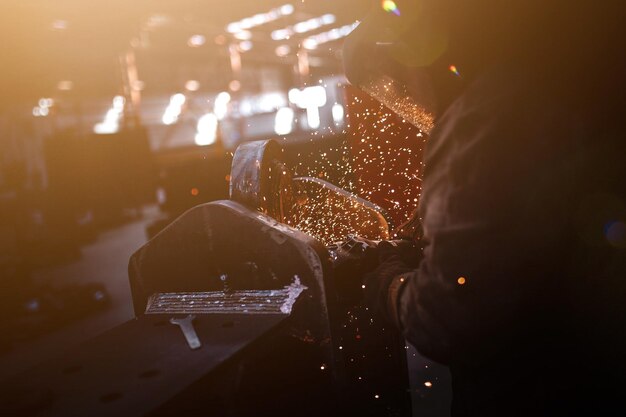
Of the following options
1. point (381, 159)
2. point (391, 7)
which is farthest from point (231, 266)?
point (381, 159)

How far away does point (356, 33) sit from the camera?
4.45ft

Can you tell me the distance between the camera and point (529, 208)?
3.03 feet

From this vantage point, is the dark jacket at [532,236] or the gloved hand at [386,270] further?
the gloved hand at [386,270]

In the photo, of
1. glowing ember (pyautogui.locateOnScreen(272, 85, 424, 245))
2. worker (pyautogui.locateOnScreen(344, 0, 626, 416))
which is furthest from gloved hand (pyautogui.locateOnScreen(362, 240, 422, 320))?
glowing ember (pyautogui.locateOnScreen(272, 85, 424, 245))

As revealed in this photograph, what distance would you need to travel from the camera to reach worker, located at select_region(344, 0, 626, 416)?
3.05ft

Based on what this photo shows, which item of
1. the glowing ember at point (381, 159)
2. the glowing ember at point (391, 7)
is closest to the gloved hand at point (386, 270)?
the glowing ember at point (391, 7)

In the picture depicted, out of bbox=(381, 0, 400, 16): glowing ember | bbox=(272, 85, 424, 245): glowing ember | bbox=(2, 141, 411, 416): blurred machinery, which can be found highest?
bbox=(381, 0, 400, 16): glowing ember

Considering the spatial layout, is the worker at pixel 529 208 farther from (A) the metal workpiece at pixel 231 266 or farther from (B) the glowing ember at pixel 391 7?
(A) the metal workpiece at pixel 231 266

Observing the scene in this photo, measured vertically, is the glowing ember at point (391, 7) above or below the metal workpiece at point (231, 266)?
above

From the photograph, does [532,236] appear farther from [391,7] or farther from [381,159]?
[381,159]

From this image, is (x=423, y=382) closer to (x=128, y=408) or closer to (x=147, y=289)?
(x=147, y=289)

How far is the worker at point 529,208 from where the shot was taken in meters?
0.93

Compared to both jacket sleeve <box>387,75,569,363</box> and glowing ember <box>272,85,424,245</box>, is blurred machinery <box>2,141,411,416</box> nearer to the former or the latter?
jacket sleeve <box>387,75,569,363</box>

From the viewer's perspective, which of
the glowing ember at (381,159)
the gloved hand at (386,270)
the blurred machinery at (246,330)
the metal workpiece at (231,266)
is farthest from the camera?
the glowing ember at (381,159)
